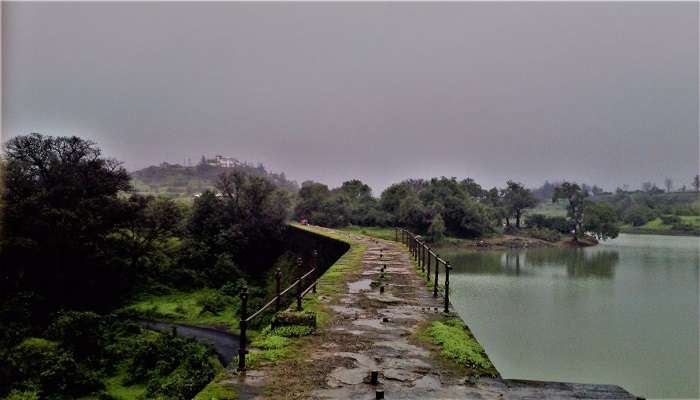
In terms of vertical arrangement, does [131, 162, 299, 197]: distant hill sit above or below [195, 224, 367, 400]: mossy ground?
above

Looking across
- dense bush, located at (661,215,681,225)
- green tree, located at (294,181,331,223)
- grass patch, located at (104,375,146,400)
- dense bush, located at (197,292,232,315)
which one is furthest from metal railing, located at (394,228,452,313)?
dense bush, located at (661,215,681,225)

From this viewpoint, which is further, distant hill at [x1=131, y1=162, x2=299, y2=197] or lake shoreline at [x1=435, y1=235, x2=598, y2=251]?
distant hill at [x1=131, y1=162, x2=299, y2=197]

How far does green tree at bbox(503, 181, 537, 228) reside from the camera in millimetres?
66500

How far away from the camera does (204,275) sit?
2617 cm

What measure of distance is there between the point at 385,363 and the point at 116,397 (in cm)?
934

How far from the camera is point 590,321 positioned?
19953mm

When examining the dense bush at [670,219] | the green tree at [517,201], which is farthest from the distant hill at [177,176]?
the dense bush at [670,219]

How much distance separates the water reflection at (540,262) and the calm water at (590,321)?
14 centimetres

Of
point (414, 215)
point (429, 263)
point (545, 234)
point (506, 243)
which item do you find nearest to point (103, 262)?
point (429, 263)

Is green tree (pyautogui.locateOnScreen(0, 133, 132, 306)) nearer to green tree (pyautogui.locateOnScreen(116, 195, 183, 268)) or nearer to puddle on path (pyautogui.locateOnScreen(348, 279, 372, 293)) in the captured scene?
green tree (pyautogui.locateOnScreen(116, 195, 183, 268))

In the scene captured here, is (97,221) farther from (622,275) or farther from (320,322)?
(622,275)

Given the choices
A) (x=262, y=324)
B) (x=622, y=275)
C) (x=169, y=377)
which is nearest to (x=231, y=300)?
(x=262, y=324)

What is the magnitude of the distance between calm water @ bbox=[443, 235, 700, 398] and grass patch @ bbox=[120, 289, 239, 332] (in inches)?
398

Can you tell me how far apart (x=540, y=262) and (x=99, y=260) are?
33.7 metres
